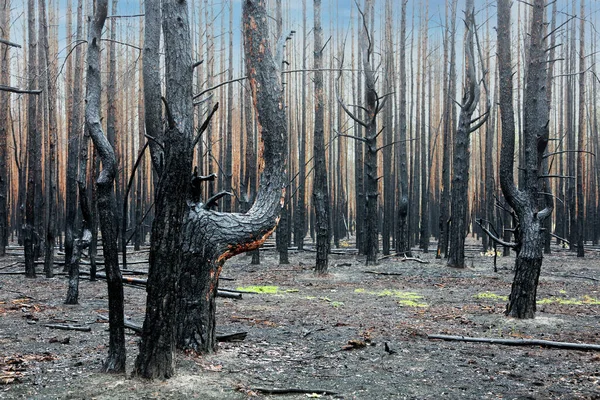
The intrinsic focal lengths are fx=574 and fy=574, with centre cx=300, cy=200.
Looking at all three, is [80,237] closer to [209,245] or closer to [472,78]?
[209,245]

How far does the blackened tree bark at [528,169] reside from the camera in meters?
5.93

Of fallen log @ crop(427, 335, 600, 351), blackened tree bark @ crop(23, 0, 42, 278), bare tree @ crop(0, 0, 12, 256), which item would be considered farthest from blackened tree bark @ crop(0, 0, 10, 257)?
fallen log @ crop(427, 335, 600, 351)

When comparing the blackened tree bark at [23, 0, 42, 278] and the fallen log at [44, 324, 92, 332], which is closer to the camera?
the fallen log at [44, 324, 92, 332]

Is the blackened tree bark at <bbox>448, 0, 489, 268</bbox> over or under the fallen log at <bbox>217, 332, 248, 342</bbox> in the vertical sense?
over

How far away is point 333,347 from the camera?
189 inches

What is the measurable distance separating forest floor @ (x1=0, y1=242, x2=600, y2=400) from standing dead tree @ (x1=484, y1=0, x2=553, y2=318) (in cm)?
37

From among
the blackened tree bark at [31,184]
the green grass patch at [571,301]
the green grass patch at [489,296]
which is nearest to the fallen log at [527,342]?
the green grass patch at [571,301]

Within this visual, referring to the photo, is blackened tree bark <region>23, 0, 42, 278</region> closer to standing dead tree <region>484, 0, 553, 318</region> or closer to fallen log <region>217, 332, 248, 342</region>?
fallen log <region>217, 332, 248, 342</region>

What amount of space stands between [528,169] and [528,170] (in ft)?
0.04

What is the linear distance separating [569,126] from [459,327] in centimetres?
1114

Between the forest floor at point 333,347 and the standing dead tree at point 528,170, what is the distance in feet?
1.22

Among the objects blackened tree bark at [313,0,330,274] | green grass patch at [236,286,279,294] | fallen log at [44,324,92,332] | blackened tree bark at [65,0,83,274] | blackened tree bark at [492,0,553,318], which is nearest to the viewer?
fallen log at [44,324,92,332]

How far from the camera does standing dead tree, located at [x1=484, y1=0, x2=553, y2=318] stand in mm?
5934

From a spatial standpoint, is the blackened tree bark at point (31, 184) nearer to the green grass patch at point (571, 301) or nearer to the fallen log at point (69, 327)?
the fallen log at point (69, 327)
